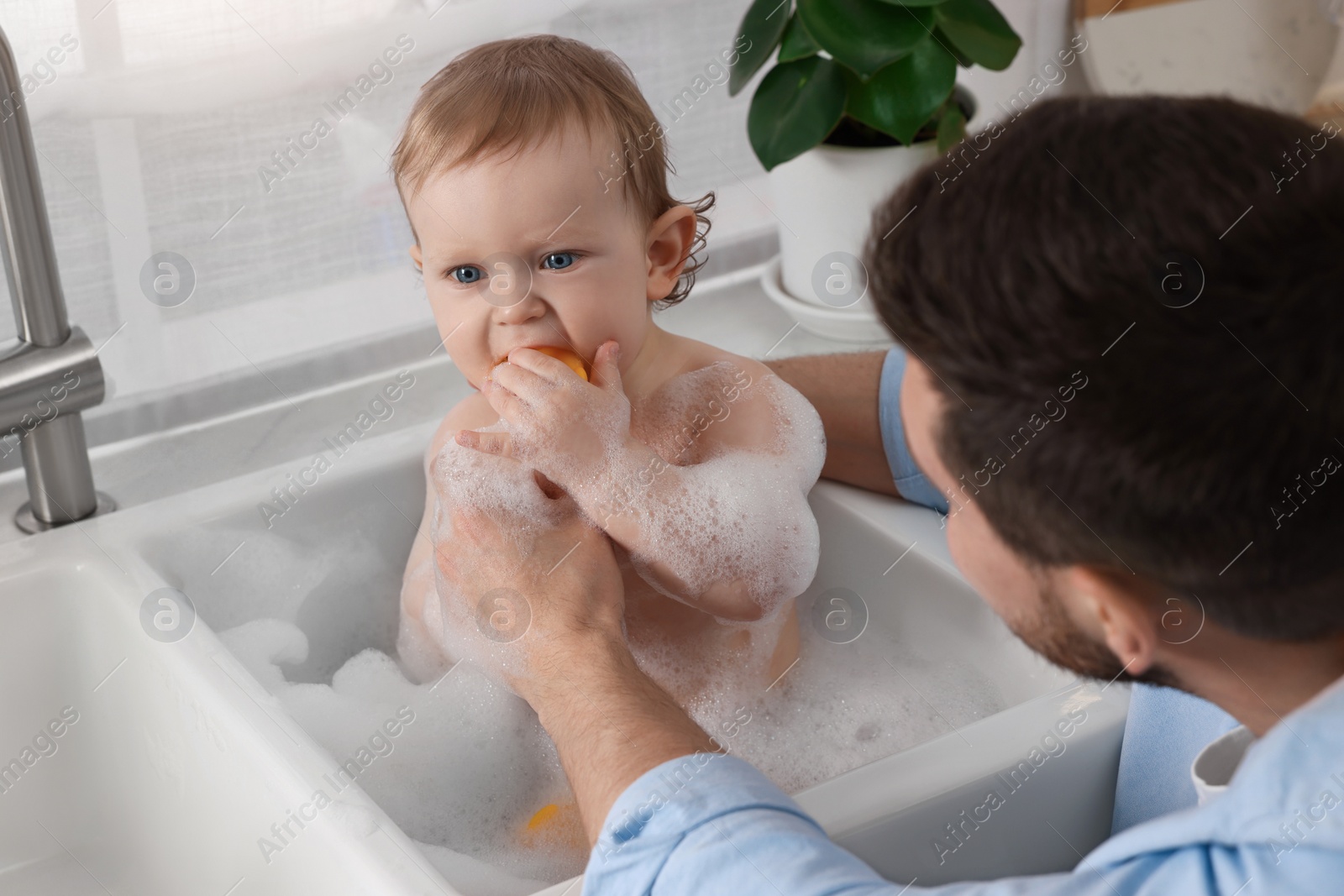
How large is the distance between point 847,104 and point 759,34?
123 mm

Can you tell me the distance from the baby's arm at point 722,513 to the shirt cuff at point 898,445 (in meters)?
0.11

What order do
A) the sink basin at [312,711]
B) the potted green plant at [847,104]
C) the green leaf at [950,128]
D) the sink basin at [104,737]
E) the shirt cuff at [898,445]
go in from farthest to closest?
the green leaf at [950,128] → the potted green plant at [847,104] → the shirt cuff at [898,445] → the sink basin at [104,737] → the sink basin at [312,711]

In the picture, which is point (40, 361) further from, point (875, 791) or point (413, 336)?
point (875, 791)

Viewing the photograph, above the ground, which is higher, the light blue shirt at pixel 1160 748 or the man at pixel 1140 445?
the man at pixel 1140 445

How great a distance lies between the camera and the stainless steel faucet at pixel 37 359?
95cm

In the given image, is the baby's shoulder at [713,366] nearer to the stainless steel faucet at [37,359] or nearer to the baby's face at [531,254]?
the baby's face at [531,254]

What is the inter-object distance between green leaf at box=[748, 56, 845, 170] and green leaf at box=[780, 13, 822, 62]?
2 cm

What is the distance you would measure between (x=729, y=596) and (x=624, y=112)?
0.40m

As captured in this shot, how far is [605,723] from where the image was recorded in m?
0.77

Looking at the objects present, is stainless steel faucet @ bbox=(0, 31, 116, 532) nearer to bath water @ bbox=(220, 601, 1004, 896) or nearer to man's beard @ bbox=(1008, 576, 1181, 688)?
bath water @ bbox=(220, 601, 1004, 896)

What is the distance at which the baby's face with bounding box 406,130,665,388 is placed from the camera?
0.91 meters

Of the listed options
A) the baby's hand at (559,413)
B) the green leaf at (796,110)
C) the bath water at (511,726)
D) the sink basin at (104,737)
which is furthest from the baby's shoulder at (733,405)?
the sink basin at (104,737)

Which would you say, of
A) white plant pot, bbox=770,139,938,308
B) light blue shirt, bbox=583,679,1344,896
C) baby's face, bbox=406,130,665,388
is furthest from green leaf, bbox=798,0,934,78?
light blue shirt, bbox=583,679,1344,896

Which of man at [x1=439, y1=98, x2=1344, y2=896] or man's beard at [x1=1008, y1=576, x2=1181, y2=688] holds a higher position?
man at [x1=439, y1=98, x2=1344, y2=896]
